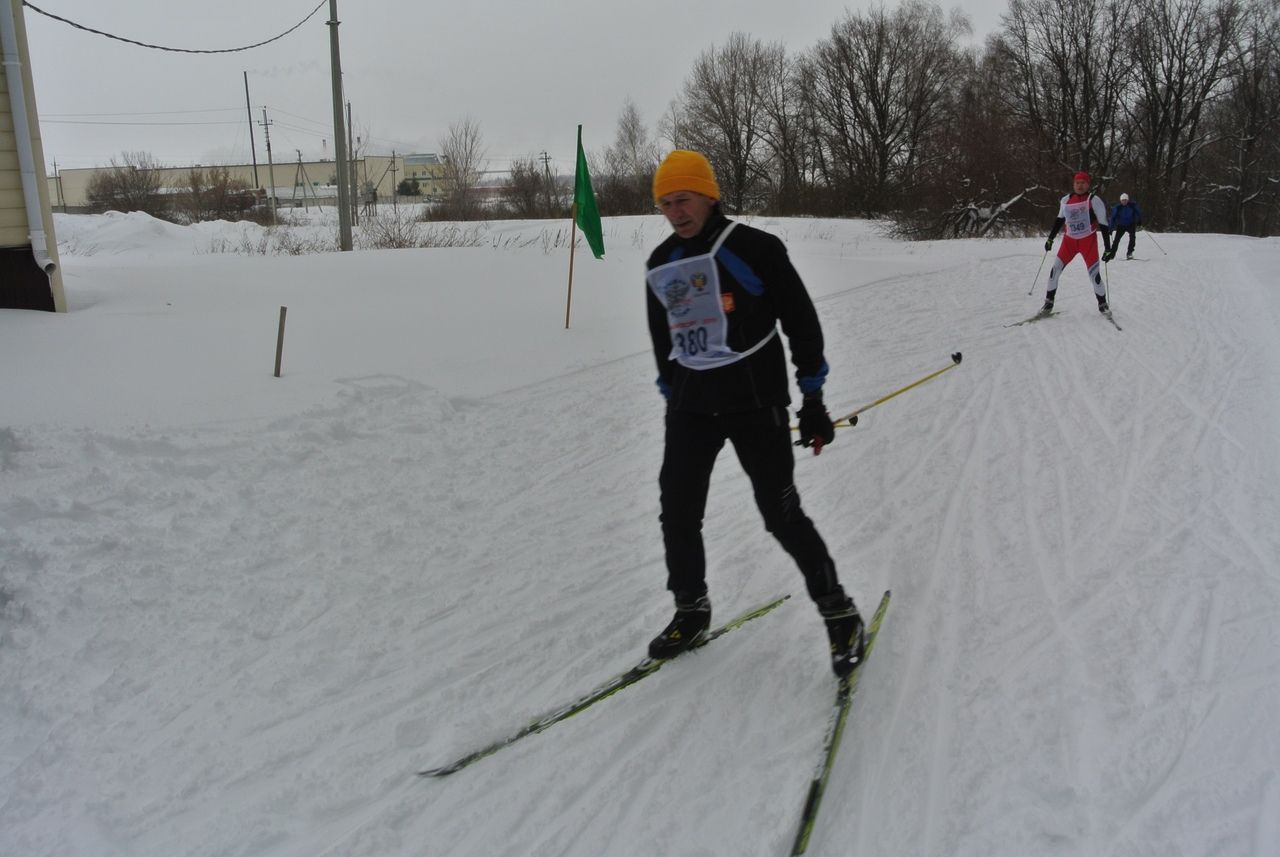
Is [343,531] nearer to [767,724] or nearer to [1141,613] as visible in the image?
[767,724]

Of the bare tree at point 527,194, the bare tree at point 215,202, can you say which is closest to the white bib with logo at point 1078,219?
the bare tree at point 527,194

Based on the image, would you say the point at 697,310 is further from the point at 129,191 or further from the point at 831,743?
the point at 129,191

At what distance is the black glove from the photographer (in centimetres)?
307

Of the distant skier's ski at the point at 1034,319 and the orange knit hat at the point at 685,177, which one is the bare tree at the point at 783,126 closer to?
the distant skier's ski at the point at 1034,319

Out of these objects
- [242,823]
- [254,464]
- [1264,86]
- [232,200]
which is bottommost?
[242,823]

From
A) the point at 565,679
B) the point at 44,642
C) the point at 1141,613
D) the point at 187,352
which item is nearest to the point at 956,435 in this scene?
the point at 1141,613

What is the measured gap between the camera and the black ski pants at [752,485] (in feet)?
9.70

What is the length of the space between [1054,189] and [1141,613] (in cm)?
3537

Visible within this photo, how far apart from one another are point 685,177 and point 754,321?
568 mm

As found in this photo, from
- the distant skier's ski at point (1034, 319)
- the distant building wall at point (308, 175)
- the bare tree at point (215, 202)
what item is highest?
the distant building wall at point (308, 175)

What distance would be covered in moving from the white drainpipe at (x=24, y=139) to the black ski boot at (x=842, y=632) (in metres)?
8.36

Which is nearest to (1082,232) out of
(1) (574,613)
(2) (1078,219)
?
(2) (1078,219)

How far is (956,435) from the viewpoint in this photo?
6168mm

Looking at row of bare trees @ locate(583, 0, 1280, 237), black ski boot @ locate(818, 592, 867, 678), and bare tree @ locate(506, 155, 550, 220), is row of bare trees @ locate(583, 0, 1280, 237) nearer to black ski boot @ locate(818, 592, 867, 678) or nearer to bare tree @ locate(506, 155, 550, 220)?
bare tree @ locate(506, 155, 550, 220)
